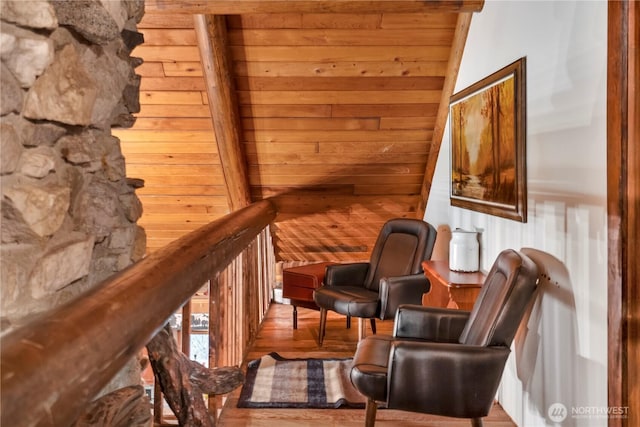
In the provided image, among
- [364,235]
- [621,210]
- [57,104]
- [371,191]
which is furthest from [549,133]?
[364,235]

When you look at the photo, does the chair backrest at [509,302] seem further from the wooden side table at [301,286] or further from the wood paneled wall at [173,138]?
the wood paneled wall at [173,138]

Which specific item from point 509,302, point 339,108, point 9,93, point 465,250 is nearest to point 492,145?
point 465,250

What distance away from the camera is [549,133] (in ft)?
7.52

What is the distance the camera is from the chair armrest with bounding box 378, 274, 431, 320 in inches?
144

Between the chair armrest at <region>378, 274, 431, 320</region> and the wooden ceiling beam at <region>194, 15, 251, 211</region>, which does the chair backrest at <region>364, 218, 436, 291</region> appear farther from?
the wooden ceiling beam at <region>194, 15, 251, 211</region>

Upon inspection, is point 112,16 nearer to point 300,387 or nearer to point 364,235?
point 300,387

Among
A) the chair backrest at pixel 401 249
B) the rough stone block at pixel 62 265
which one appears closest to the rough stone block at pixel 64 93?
the rough stone block at pixel 62 265

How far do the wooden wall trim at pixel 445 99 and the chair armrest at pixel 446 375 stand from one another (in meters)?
2.26

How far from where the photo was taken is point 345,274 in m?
4.28

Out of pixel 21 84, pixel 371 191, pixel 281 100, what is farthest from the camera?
pixel 371 191

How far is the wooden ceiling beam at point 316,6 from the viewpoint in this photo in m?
3.19

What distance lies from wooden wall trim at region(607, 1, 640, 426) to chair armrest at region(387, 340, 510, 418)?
0.45 meters

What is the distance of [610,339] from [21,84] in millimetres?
1799

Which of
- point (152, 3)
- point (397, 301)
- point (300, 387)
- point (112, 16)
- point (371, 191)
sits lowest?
point (300, 387)
